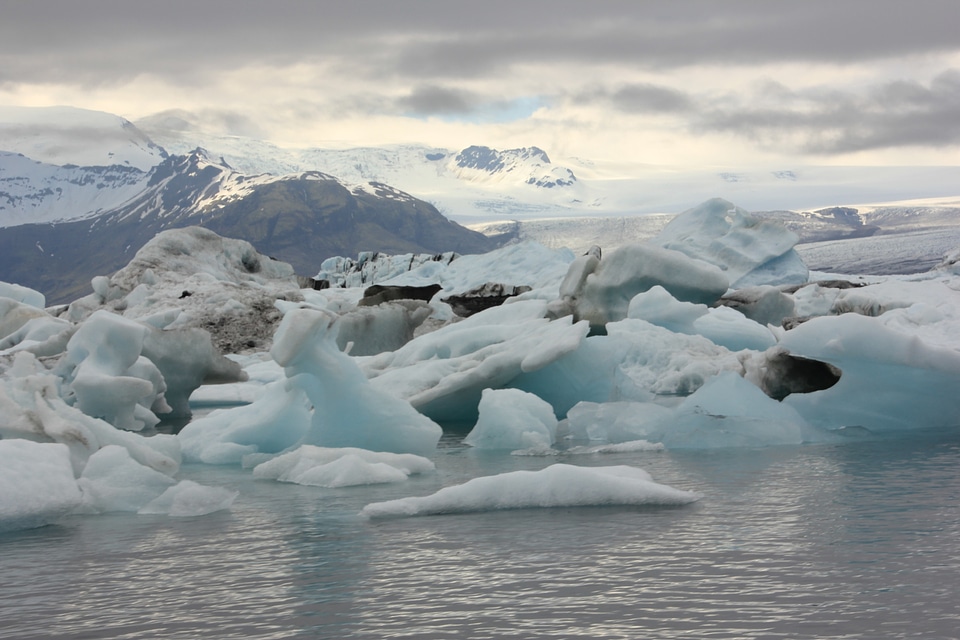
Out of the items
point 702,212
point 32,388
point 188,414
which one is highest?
point 702,212

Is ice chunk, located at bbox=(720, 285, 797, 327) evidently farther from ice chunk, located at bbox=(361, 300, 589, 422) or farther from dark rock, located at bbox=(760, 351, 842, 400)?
dark rock, located at bbox=(760, 351, 842, 400)

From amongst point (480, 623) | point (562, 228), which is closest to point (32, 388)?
point (480, 623)

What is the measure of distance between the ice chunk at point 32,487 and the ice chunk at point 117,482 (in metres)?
0.26

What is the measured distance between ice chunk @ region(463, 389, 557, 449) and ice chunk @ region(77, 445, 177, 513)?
3374 millimetres

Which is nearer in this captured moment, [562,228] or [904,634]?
[904,634]

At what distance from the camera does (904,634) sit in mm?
3838

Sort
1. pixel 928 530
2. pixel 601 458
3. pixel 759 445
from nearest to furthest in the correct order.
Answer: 1. pixel 928 530
2. pixel 601 458
3. pixel 759 445

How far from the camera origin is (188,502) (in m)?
6.84

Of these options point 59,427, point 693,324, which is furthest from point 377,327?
point 59,427

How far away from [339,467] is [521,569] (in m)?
3.24

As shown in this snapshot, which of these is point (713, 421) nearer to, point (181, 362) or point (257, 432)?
point (257, 432)

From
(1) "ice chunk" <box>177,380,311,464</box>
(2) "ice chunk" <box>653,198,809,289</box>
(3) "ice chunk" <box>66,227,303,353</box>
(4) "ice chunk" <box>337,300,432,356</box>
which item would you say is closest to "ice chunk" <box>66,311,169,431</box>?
(1) "ice chunk" <box>177,380,311,464</box>

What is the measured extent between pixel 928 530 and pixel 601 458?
3493 millimetres

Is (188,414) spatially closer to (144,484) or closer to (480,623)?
(144,484)
